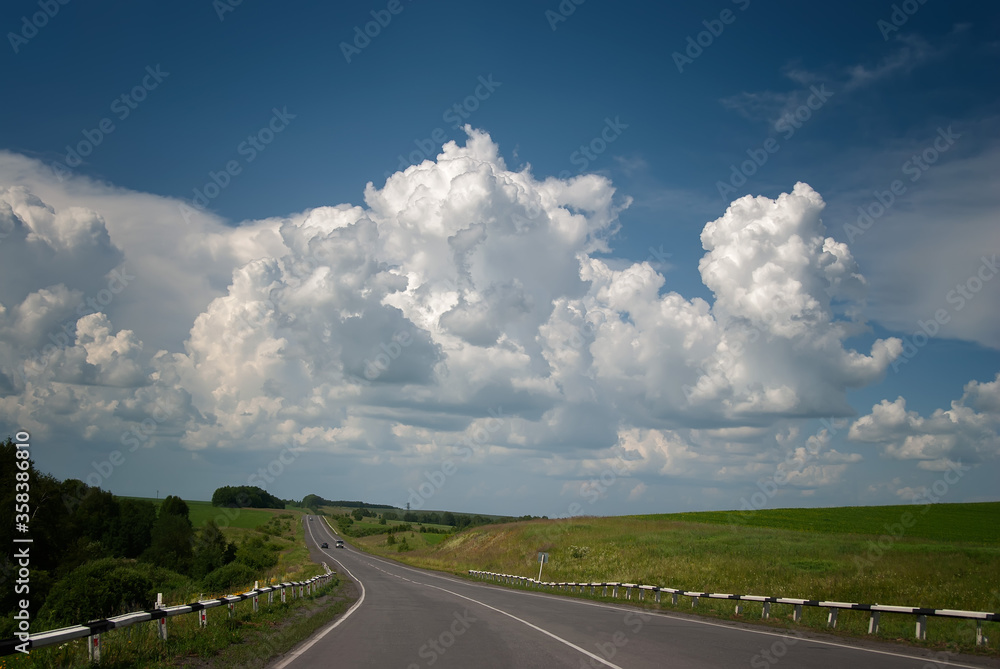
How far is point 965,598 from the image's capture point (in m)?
22.0

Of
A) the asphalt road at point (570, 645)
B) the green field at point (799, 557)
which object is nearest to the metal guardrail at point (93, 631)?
the asphalt road at point (570, 645)

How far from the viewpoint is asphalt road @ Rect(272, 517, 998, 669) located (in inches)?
436

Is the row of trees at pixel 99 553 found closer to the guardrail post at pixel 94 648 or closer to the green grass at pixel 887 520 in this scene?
the guardrail post at pixel 94 648

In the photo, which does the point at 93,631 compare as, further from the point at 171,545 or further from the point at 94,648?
the point at 171,545

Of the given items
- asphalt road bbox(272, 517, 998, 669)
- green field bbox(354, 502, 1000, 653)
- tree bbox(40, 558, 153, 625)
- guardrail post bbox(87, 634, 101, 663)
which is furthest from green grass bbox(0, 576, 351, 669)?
tree bbox(40, 558, 153, 625)

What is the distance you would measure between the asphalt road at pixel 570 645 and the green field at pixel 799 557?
2.83 metres

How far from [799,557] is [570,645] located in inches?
1244

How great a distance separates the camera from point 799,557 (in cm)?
3928

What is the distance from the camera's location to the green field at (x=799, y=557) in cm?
2312

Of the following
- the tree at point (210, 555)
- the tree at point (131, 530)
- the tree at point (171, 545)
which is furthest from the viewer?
the tree at point (131, 530)

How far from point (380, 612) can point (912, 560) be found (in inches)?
1095

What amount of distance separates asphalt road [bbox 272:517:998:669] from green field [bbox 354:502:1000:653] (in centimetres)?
283

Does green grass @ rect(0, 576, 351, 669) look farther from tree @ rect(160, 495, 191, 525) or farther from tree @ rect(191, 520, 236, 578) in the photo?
tree @ rect(160, 495, 191, 525)

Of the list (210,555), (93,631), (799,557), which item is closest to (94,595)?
(93,631)
